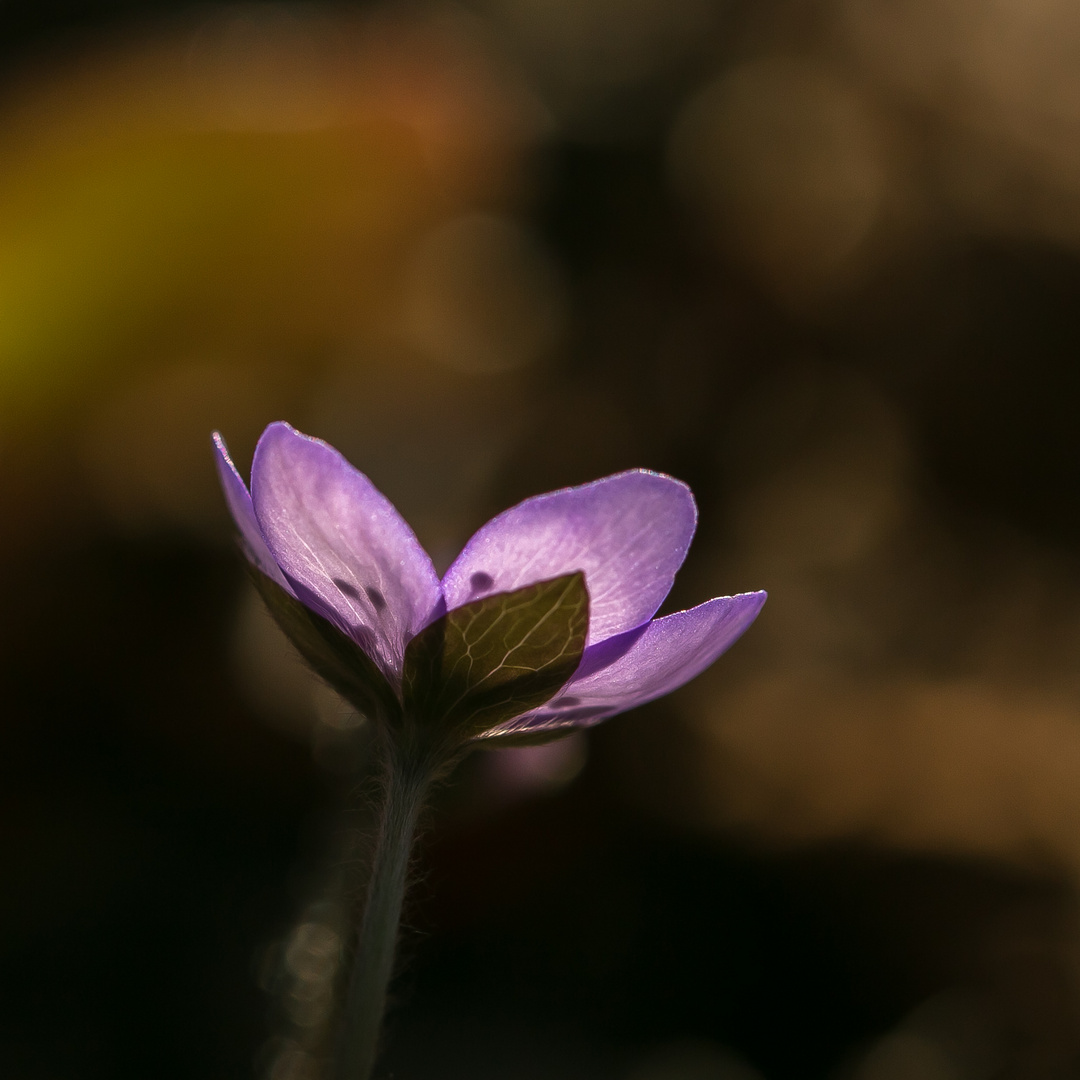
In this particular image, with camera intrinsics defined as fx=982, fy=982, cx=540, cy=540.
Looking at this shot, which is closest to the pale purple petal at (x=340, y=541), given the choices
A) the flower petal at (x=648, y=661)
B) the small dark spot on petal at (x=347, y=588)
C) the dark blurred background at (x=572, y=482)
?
the small dark spot on petal at (x=347, y=588)

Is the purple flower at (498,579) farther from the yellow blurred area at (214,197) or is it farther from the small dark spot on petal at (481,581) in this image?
the yellow blurred area at (214,197)

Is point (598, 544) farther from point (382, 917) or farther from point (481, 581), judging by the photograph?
point (382, 917)

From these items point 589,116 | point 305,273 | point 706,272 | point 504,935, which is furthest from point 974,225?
point 504,935

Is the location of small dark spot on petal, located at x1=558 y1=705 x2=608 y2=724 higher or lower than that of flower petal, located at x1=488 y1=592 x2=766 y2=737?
lower

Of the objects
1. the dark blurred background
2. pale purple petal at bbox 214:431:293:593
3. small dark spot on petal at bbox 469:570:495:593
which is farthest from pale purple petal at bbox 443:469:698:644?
the dark blurred background

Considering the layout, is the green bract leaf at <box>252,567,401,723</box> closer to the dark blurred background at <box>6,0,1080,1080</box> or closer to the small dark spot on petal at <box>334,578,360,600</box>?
the small dark spot on petal at <box>334,578,360,600</box>
